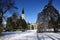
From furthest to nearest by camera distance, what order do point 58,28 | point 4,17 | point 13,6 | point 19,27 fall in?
point 19,27 < point 58,28 < point 13,6 < point 4,17

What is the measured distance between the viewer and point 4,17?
15.4 m

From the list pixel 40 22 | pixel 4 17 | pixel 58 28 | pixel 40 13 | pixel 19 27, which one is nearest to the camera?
pixel 4 17

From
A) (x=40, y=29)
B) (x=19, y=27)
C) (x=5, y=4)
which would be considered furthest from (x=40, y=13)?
(x=19, y=27)

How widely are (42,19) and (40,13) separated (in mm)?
1350

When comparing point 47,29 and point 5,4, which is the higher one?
point 5,4

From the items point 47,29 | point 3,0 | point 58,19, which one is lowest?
point 47,29

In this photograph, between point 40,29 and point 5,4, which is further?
point 40,29

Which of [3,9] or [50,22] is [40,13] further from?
[3,9]

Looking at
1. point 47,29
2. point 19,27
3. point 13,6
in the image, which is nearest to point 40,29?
point 47,29

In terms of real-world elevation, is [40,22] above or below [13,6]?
below

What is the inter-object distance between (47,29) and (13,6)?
6.66 meters

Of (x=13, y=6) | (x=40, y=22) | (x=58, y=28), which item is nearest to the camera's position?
(x=13, y=6)

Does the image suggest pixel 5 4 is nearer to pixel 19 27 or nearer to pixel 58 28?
pixel 58 28

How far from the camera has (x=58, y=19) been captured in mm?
20969
